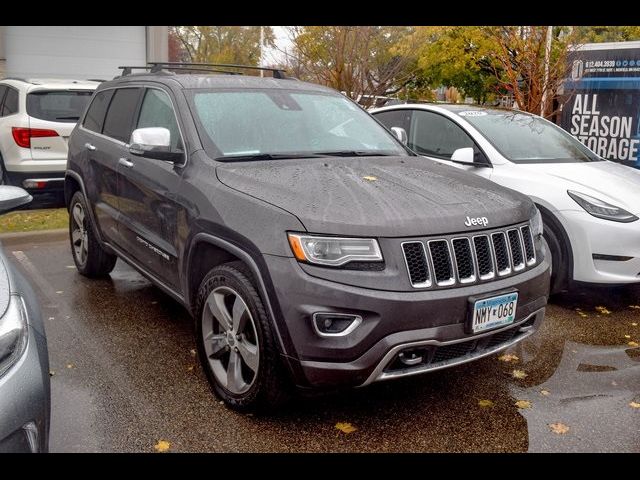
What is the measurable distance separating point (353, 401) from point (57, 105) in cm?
673

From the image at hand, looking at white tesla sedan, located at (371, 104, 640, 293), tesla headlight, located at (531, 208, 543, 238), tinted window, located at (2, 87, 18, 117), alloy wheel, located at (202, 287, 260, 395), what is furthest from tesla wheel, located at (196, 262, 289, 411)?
tinted window, located at (2, 87, 18, 117)

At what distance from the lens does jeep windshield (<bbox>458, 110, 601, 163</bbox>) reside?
233 inches

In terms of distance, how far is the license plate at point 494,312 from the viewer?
3123 mm

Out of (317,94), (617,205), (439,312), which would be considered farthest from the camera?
(617,205)

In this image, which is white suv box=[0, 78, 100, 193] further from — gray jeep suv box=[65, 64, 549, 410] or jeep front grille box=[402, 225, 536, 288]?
jeep front grille box=[402, 225, 536, 288]

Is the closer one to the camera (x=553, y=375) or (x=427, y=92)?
(x=553, y=375)

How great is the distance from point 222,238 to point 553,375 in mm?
2228

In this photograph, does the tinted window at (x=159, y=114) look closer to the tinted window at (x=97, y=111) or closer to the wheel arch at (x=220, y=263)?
the wheel arch at (x=220, y=263)

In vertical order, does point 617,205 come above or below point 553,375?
above

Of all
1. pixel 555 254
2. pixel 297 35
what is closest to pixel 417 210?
pixel 555 254

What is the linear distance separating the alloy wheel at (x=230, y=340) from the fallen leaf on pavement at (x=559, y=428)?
1.55 m

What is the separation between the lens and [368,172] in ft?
12.3

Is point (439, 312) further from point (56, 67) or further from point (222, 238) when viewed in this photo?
point (56, 67)

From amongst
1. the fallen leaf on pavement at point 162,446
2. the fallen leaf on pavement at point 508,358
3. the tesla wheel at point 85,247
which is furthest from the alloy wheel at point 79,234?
the fallen leaf on pavement at point 508,358
